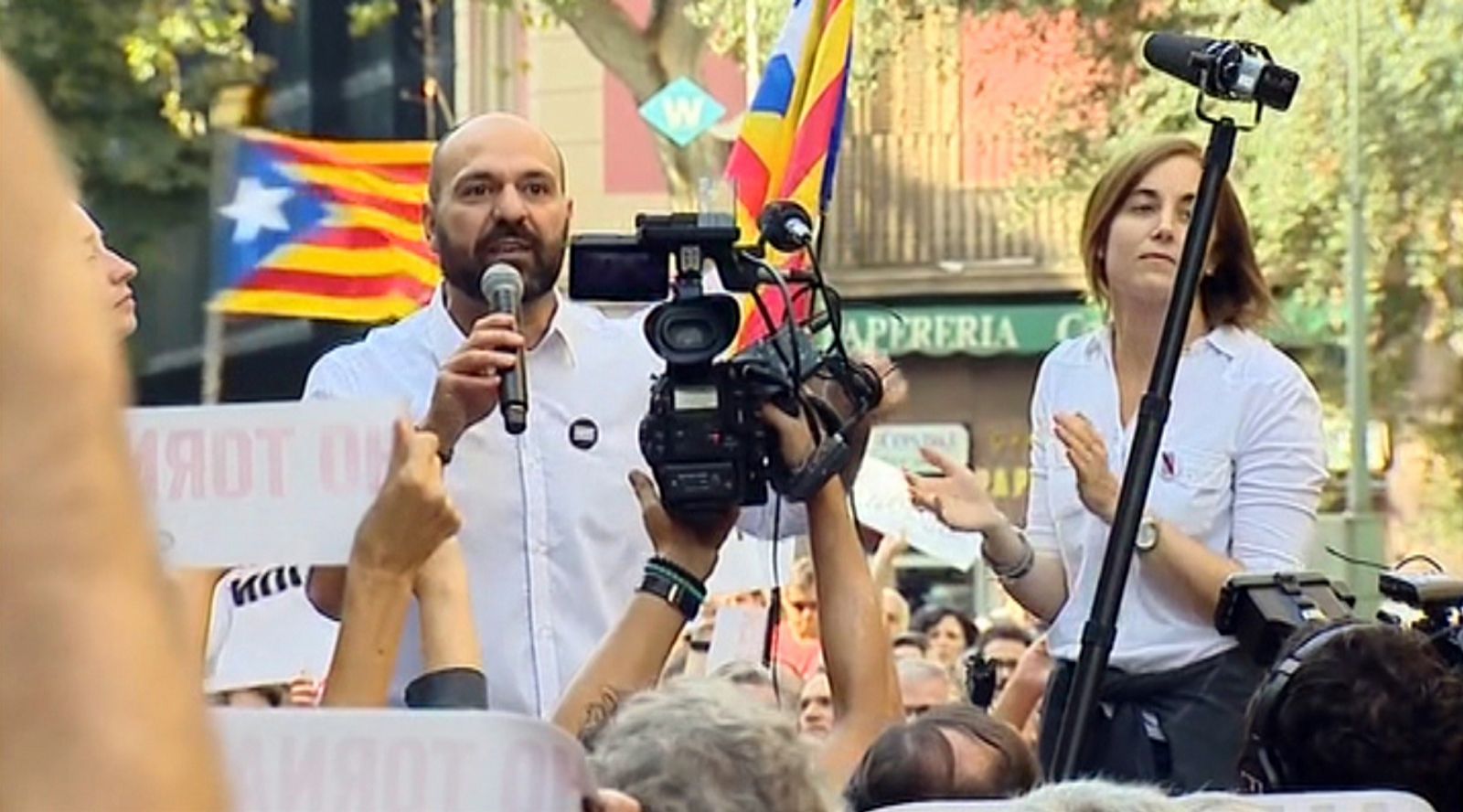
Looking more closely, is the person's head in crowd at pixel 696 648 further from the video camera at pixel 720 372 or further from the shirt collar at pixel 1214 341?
the video camera at pixel 720 372

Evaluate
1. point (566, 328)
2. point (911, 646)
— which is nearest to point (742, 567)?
point (911, 646)

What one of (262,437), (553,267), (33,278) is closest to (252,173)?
(553,267)

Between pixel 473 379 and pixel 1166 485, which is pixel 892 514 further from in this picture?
pixel 473 379

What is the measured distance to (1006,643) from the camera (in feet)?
30.0

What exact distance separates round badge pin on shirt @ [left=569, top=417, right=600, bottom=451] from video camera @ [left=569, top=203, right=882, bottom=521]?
29 cm

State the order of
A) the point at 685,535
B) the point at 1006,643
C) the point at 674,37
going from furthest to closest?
the point at 674,37 < the point at 1006,643 < the point at 685,535

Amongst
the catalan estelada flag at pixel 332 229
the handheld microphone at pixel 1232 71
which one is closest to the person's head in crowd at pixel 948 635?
the catalan estelada flag at pixel 332 229

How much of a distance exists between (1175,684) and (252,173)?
4.94 metres

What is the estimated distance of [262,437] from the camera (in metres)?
2.65

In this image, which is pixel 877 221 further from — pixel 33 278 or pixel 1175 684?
pixel 33 278

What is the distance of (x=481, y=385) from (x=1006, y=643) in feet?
19.0

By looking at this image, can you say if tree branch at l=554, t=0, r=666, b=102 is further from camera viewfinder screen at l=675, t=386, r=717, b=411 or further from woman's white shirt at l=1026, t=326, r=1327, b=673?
camera viewfinder screen at l=675, t=386, r=717, b=411

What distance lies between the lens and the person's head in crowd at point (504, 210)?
409cm

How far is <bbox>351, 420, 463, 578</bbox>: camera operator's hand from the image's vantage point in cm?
274
